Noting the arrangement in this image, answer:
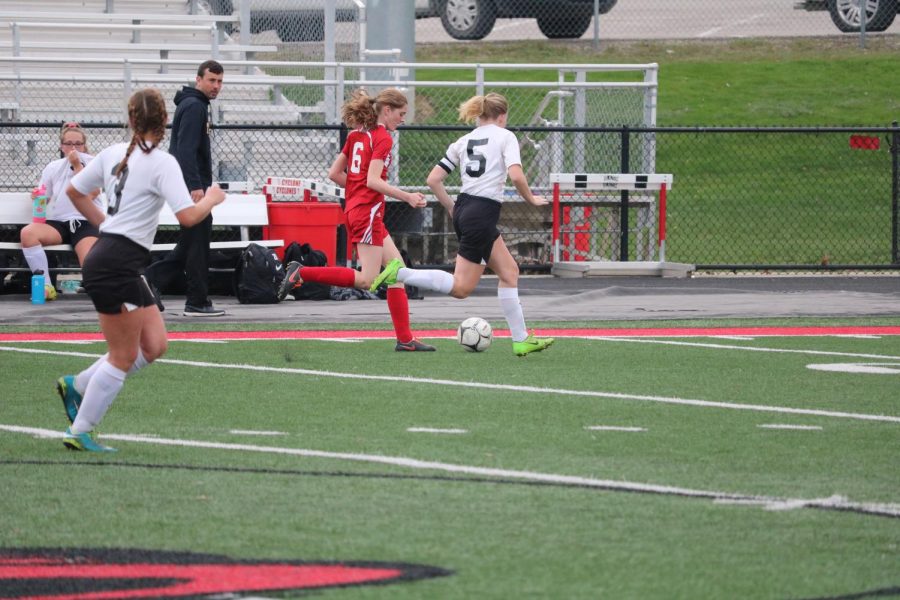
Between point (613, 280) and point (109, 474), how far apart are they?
11401 mm

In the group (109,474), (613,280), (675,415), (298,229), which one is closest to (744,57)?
(613,280)

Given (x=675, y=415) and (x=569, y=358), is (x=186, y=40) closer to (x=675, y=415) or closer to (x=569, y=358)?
(x=569, y=358)

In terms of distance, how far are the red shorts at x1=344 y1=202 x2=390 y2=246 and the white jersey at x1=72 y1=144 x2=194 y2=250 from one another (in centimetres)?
395

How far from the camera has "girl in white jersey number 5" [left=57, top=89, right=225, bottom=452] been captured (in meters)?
7.07

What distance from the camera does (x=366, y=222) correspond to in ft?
36.6

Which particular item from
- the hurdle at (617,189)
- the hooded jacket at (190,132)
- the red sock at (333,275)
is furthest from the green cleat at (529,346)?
the hurdle at (617,189)

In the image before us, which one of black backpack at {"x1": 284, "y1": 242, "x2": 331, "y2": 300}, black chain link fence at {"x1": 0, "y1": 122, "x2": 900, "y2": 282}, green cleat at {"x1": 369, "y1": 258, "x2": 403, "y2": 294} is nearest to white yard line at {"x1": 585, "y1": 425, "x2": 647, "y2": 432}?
green cleat at {"x1": 369, "y1": 258, "x2": 403, "y2": 294}

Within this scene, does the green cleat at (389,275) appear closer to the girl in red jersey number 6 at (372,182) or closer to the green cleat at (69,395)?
the girl in red jersey number 6 at (372,182)

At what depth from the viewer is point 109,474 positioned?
6.73 meters

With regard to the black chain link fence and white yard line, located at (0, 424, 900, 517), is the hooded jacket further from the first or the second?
white yard line, located at (0, 424, 900, 517)

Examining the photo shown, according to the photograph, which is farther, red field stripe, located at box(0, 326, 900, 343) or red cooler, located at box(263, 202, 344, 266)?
red cooler, located at box(263, 202, 344, 266)

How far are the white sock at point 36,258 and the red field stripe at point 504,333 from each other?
2376mm

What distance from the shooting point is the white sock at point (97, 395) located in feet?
23.4

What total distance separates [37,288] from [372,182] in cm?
489
